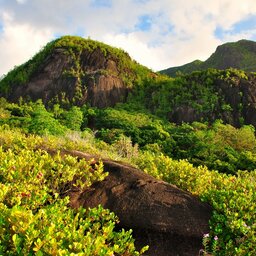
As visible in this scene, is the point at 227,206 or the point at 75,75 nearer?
the point at 227,206

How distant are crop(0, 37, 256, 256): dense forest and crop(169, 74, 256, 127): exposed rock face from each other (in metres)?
0.13

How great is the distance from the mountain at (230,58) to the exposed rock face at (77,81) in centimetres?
5315

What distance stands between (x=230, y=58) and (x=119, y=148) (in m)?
88.6

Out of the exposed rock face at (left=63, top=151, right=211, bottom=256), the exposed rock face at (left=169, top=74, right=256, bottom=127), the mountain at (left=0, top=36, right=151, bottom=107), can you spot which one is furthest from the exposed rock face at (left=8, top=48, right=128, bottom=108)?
the exposed rock face at (left=63, top=151, right=211, bottom=256)

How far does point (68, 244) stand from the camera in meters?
4.27

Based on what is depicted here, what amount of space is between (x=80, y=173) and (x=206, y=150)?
965 inches

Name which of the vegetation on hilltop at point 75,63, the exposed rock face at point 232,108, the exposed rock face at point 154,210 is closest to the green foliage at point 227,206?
the exposed rock face at point 154,210

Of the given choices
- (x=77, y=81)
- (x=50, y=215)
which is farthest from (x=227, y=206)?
(x=77, y=81)

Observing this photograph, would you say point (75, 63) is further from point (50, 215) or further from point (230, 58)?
point (230, 58)

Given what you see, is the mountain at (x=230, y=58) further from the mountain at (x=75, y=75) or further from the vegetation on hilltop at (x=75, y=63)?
the mountain at (x=75, y=75)

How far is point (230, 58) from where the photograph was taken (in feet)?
333

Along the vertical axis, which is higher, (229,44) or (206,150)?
(229,44)

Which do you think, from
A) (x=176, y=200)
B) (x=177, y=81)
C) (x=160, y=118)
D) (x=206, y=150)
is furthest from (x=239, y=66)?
(x=176, y=200)

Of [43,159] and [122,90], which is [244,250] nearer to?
[43,159]
